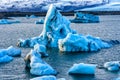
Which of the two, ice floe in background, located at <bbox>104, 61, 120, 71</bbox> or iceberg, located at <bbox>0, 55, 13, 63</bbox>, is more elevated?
ice floe in background, located at <bbox>104, 61, 120, 71</bbox>

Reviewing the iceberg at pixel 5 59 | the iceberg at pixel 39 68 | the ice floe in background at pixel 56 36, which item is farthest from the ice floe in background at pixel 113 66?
the ice floe in background at pixel 56 36

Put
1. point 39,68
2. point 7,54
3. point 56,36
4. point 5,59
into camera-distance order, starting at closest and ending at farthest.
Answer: point 39,68 < point 5,59 < point 7,54 < point 56,36

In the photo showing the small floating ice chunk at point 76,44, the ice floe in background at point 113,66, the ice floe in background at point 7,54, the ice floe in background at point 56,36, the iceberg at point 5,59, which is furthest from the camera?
the ice floe in background at point 56,36

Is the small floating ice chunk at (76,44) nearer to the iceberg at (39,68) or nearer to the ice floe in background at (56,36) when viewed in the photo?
the ice floe in background at (56,36)

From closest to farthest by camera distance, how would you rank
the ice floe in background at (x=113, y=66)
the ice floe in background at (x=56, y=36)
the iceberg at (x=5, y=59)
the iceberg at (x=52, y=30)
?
the ice floe in background at (x=113, y=66) → the iceberg at (x=5, y=59) → the ice floe in background at (x=56, y=36) → the iceberg at (x=52, y=30)

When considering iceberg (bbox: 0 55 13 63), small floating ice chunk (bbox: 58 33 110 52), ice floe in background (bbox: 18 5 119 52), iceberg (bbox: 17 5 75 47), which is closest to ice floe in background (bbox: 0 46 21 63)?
iceberg (bbox: 0 55 13 63)

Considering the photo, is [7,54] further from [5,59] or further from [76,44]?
[76,44]

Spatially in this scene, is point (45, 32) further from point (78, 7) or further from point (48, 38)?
point (78, 7)

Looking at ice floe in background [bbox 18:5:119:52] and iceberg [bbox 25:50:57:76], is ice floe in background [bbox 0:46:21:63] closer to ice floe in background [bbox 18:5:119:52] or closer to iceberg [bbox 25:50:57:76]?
iceberg [bbox 25:50:57:76]

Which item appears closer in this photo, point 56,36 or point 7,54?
→ point 7,54

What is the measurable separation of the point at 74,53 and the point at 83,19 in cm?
3481

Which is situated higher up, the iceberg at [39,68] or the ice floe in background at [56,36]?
the iceberg at [39,68]

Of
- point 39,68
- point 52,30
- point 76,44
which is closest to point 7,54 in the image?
point 76,44

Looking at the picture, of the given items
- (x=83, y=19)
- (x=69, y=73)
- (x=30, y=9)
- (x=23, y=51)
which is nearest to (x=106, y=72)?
(x=69, y=73)
